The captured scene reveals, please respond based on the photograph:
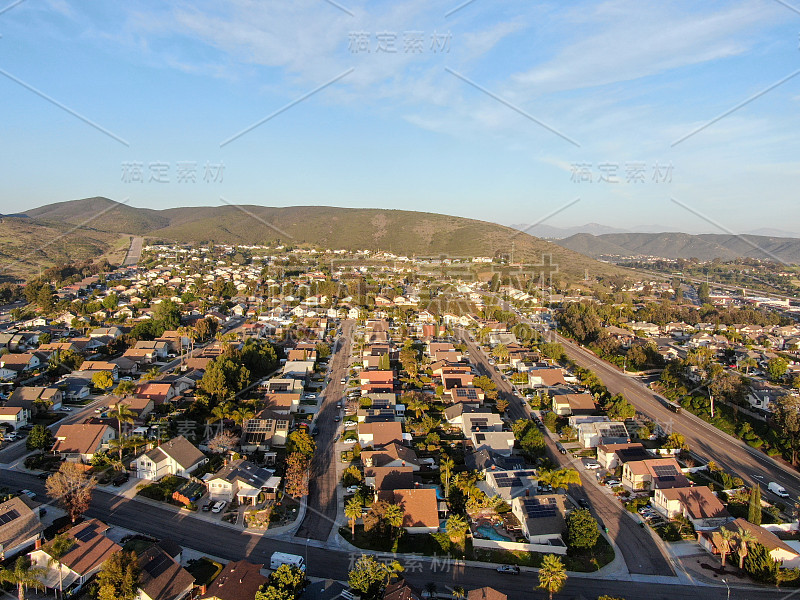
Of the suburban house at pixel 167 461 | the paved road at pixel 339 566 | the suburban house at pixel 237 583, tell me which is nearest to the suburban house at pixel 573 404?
the paved road at pixel 339 566

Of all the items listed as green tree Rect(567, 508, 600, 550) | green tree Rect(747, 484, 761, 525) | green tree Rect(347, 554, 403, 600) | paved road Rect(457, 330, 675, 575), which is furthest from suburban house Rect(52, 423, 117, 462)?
green tree Rect(747, 484, 761, 525)

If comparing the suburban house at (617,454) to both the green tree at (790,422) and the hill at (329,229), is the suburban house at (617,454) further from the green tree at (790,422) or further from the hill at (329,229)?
the hill at (329,229)

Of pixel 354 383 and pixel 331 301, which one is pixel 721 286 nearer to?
pixel 331 301

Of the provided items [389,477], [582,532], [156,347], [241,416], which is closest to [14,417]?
[241,416]

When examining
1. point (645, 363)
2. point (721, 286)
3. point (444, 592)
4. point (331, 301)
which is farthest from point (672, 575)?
point (721, 286)

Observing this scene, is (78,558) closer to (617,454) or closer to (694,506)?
(694,506)

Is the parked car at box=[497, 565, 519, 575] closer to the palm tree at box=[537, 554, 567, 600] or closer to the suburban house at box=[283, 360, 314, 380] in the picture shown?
the palm tree at box=[537, 554, 567, 600]
